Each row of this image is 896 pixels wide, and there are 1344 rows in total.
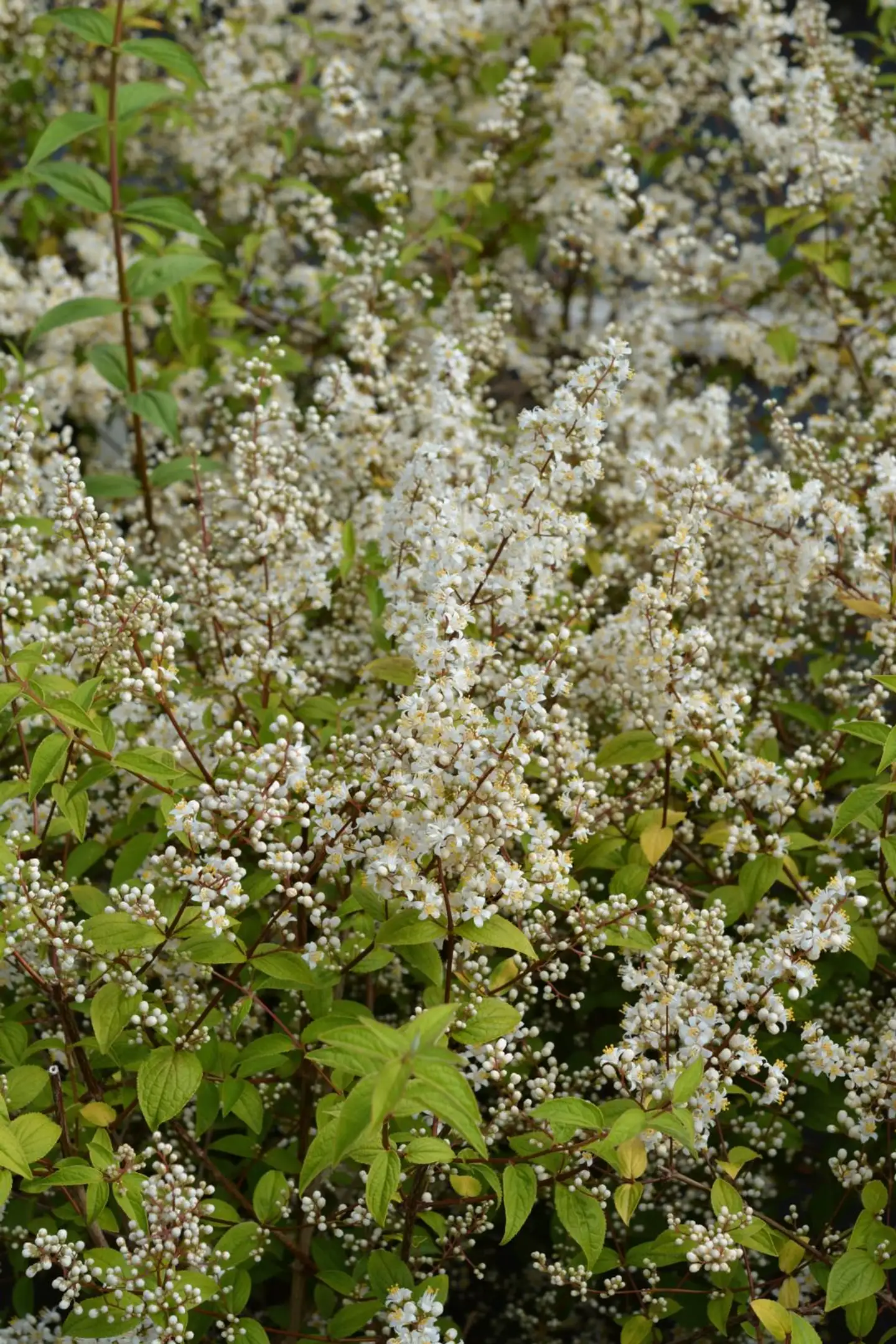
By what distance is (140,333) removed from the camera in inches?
180

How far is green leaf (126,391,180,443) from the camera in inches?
129

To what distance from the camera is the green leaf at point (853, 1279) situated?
2.03 m

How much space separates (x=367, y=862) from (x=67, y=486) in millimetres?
773

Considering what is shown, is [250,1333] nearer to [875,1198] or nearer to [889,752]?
[875,1198]

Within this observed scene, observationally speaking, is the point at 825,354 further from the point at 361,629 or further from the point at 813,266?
the point at 361,629

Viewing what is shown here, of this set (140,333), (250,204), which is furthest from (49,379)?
(250,204)

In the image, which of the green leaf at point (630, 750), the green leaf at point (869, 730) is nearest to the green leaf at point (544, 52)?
the green leaf at point (630, 750)

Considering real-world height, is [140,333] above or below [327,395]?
below

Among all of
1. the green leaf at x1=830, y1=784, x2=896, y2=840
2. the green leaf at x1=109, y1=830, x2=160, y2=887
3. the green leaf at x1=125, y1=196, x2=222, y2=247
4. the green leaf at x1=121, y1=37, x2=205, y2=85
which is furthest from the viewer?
the green leaf at x1=125, y1=196, x2=222, y2=247

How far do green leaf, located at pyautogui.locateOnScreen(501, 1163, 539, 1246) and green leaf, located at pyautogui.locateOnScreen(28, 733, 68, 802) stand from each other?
3.01ft

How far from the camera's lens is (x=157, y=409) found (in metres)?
3.29

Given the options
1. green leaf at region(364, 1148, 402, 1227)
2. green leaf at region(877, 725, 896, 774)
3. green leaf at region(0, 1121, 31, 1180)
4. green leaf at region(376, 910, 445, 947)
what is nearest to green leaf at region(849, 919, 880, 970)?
green leaf at region(877, 725, 896, 774)

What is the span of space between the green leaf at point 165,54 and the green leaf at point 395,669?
152 cm

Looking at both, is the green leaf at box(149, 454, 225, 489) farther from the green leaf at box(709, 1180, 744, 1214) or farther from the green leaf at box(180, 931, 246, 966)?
the green leaf at box(709, 1180, 744, 1214)
